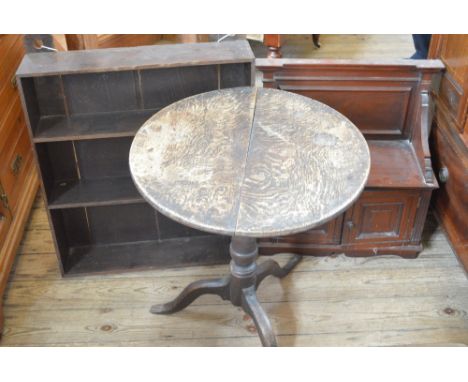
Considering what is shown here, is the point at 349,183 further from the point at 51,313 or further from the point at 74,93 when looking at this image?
the point at 51,313

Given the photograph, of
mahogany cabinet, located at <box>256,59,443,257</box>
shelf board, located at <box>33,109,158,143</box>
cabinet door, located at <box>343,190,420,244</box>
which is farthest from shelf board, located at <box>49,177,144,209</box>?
cabinet door, located at <box>343,190,420,244</box>

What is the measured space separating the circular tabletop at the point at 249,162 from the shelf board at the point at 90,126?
309 millimetres

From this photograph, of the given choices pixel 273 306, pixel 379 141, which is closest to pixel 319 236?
pixel 273 306

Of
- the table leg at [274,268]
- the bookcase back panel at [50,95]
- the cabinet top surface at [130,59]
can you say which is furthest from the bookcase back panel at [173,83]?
the table leg at [274,268]

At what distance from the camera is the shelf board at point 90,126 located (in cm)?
207

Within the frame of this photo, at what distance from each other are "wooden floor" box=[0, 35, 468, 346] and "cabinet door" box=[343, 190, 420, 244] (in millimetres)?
129

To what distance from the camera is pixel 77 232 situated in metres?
2.52

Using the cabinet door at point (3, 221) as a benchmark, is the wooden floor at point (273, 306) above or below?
below

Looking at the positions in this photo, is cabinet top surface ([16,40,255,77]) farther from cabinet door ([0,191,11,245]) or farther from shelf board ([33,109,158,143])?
cabinet door ([0,191,11,245])

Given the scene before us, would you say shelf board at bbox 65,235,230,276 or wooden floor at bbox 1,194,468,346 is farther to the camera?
shelf board at bbox 65,235,230,276

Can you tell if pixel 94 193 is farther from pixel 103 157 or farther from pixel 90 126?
pixel 90 126

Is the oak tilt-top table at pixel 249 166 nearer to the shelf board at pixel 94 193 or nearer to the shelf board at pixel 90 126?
the shelf board at pixel 90 126

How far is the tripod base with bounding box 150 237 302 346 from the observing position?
1988mm

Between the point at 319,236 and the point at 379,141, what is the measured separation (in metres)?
0.52
